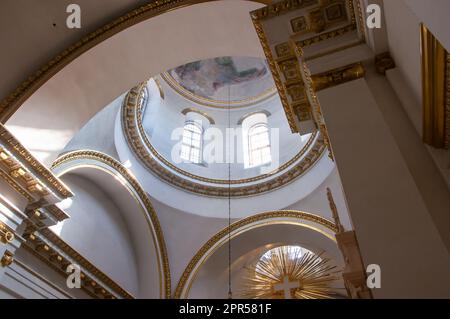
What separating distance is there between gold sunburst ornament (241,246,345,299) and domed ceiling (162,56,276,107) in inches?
205

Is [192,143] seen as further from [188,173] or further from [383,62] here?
[383,62]

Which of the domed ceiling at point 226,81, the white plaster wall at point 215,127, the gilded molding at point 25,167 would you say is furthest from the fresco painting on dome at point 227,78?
the gilded molding at point 25,167

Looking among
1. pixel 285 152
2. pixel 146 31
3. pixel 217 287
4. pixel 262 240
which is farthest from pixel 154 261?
pixel 146 31

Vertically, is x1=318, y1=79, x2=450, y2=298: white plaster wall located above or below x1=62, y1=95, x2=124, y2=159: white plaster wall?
below

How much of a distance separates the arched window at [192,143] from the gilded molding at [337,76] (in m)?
8.72

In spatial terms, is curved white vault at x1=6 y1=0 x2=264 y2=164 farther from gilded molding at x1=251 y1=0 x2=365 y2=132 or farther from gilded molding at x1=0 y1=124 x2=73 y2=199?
gilded molding at x1=251 y1=0 x2=365 y2=132

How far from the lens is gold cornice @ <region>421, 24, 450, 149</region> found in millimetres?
2508

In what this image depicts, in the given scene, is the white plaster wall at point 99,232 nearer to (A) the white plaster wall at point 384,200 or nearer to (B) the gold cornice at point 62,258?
(B) the gold cornice at point 62,258

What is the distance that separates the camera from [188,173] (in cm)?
1189

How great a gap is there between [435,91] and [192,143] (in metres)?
10.5

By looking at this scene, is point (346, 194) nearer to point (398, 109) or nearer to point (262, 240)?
point (398, 109)

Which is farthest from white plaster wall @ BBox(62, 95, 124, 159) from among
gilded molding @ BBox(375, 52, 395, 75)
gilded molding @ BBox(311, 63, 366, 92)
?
gilded molding @ BBox(375, 52, 395, 75)

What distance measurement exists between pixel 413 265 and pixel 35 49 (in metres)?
5.25

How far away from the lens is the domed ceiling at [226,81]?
13.7 meters
